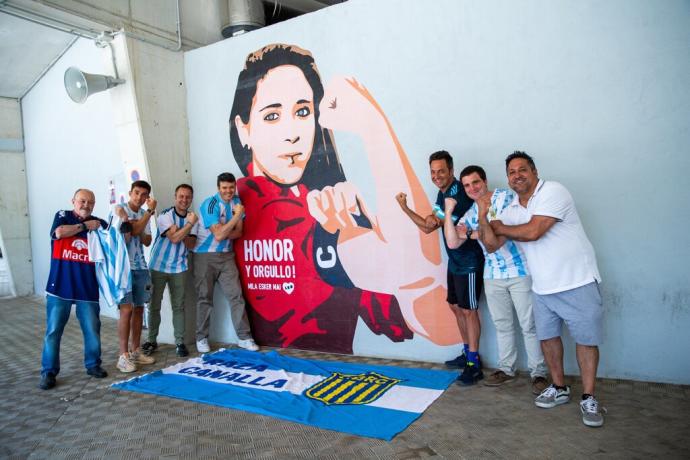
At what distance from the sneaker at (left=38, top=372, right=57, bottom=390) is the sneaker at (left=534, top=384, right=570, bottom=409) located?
3.64 m

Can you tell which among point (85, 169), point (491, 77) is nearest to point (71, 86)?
point (85, 169)

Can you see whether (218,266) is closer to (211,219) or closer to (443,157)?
(211,219)

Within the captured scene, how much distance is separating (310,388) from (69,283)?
6.99 ft

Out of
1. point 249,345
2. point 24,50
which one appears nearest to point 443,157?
point 249,345

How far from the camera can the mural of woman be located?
4.00 metres

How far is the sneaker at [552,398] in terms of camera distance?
294 cm

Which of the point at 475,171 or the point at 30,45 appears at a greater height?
the point at 30,45

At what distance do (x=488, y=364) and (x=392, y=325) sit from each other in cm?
84

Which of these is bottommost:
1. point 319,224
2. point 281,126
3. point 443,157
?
point 319,224

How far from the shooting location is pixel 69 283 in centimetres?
382

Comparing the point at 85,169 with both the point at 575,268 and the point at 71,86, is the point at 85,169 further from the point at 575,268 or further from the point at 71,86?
the point at 575,268

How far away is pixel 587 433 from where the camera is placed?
2578 millimetres

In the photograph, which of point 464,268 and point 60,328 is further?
point 60,328

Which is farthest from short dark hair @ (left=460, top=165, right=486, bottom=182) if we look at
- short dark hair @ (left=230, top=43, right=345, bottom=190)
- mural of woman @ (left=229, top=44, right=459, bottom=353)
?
short dark hair @ (left=230, top=43, right=345, bottom=190)
